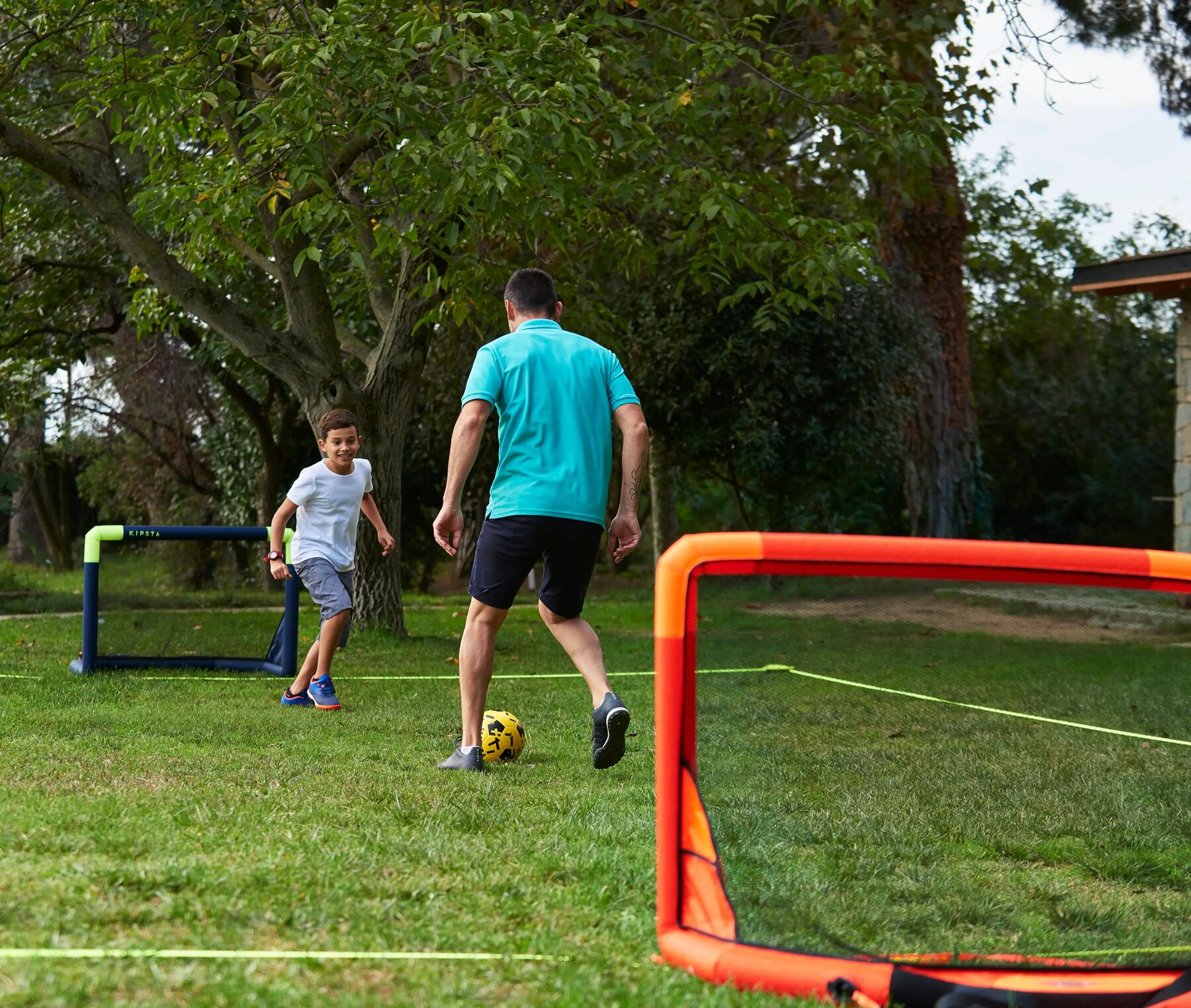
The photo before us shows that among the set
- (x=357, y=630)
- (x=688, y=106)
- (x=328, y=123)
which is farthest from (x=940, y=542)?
(x=357, y=630)

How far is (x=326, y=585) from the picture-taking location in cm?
747

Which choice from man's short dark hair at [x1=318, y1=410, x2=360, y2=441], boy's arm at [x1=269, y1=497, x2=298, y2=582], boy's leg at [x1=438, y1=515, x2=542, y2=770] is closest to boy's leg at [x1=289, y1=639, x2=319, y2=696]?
boy's arm at [x1=269, y1=497, x2=298, y2=582]

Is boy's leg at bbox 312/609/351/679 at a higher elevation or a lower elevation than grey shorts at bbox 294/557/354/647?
lower

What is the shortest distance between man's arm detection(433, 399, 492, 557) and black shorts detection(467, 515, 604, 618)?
5.5 inches

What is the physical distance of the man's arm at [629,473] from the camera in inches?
210

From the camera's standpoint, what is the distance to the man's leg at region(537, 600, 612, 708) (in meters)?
5.34

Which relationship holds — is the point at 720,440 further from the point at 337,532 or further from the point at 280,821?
the point at 280,821

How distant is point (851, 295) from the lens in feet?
58.1

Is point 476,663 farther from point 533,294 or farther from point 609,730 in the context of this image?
point 533,294

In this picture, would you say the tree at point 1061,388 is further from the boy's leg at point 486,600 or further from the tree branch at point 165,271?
the boy's leg at point 486,600

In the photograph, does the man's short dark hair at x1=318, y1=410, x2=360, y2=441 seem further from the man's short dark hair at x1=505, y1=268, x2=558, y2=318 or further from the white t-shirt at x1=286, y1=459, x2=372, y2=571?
the man's short dark hair at x1=505, y1=268, x2=558, y2=318

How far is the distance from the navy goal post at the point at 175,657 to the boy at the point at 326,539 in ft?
2.80

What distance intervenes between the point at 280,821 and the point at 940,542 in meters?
2.39

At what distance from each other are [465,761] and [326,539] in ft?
8.18
